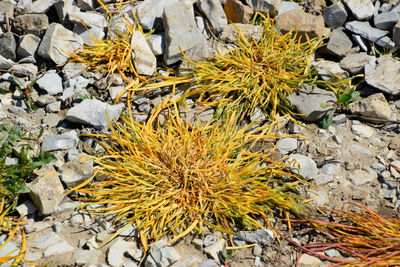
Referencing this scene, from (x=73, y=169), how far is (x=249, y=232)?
1.20 meters

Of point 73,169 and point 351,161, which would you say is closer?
point 73,169

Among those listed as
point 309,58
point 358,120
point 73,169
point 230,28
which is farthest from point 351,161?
point 73,169

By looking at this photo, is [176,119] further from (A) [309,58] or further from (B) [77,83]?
(A) [309,58]

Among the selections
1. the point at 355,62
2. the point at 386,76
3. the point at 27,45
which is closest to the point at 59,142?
the point at 27,45

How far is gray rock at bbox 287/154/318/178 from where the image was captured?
3088 mm

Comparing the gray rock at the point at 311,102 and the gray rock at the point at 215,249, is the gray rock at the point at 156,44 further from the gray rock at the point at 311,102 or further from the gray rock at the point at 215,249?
the gray rock at the point at 215,249

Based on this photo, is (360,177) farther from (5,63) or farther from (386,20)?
(5,63)

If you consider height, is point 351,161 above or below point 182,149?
below

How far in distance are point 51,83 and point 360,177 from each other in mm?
2411

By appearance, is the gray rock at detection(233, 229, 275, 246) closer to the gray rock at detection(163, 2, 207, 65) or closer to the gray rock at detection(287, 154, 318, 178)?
the gray rock at detection(287, 154, 318, 178)

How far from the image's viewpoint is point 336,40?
12.5 ft

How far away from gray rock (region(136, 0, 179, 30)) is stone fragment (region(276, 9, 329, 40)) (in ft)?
3.10

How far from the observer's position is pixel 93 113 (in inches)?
127

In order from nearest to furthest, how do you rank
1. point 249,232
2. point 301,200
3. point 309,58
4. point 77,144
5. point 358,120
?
point 249,232
point 301,200
point 77,144
point 358,120
point 309,58
